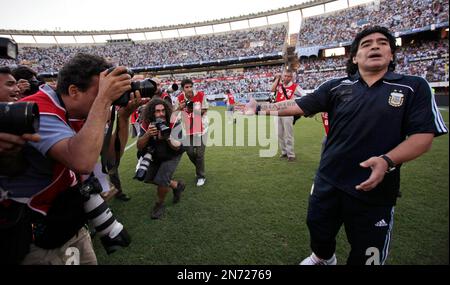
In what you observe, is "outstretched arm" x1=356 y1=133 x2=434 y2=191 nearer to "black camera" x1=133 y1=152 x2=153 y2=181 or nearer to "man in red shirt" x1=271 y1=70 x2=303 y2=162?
"black camera" x1=133 y1=152 x2=153 y2=181

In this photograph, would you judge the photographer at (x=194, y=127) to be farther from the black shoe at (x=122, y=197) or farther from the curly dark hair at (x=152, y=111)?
the black shoe at (x=122, y=197)

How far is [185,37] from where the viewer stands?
186ft

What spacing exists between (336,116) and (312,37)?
46222mm

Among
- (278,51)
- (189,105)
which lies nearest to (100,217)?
(189,105)

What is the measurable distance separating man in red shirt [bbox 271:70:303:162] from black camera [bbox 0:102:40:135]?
217 inches

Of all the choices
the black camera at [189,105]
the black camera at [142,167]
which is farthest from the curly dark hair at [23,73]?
the black camera at [189,105]

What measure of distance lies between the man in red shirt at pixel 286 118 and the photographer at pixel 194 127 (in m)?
2.20

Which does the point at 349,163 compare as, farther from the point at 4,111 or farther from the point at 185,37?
the point at 185,37

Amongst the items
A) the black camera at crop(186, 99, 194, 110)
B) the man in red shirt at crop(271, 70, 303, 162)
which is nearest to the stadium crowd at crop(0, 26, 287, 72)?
the man in red shirt at crop(271, 70, 303, 162)

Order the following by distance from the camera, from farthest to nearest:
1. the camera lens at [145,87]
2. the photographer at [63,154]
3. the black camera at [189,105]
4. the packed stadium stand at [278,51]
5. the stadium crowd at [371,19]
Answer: the stadium crowd at [371,19] < the packed stadium stand at [278,51] < the black camera at [189,105] < the camera lens at [145,87] < the photographer at [63,154]

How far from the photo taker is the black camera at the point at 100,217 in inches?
60.6

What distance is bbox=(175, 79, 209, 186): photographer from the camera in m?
5.10
